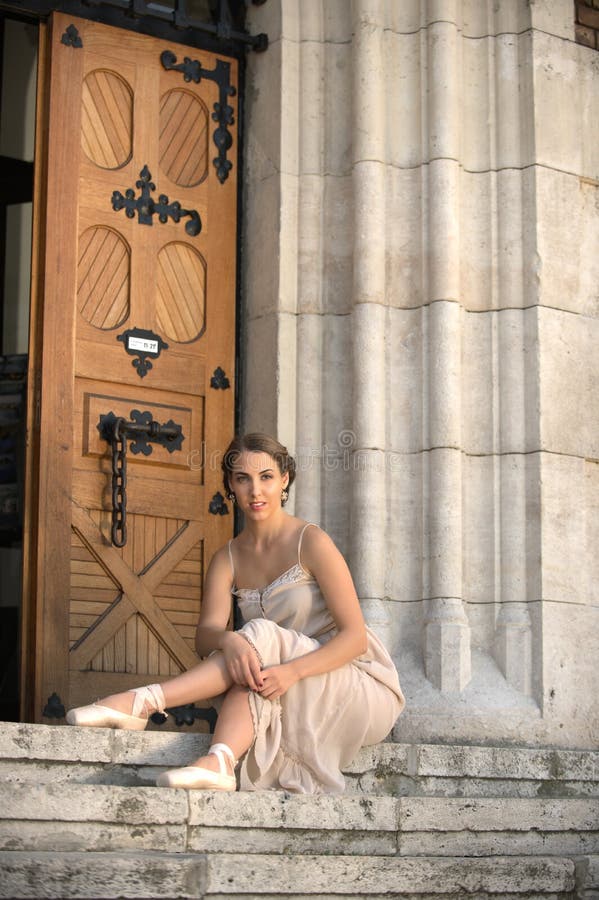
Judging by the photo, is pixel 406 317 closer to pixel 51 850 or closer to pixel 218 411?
pixel 218 411

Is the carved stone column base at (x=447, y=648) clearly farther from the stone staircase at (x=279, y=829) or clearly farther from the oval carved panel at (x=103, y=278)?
the oval carved panel at (x=103, y=278)

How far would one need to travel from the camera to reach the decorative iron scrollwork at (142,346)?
579cm

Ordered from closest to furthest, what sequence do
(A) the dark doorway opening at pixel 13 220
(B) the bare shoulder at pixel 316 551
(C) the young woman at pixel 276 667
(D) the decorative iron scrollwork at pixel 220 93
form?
1. (C) the young woman at pixel 276 667
2. (B) the bare shoulder at pixel 316 551
3. (D) the decorative iron scrollwork at pixel 220 93
4. (A) the dark doorway opening at pixel 13 220

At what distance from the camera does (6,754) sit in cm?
362

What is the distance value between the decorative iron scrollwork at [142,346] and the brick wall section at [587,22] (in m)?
2.18

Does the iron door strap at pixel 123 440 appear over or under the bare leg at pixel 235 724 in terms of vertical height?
over

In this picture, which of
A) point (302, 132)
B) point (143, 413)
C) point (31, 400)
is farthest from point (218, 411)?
point (302, 132)

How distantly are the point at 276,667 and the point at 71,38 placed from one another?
2.97 meters

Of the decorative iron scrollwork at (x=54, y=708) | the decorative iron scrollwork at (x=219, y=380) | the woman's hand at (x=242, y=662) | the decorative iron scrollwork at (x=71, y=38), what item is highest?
the decorative iron scrollwork at (x=71, y=38)

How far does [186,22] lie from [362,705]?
3.17m

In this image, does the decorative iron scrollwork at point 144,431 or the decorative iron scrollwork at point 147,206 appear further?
the decorative iron scrollwork at point 147,206

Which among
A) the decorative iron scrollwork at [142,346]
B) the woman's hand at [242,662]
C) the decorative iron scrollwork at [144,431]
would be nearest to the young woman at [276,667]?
the woman's hand at [242,662]

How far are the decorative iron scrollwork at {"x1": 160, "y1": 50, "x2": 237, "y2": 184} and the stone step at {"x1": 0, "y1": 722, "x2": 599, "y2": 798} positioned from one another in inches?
110

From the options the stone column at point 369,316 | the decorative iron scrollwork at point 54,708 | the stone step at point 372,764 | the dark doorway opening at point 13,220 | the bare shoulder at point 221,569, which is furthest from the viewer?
the dark doorway opening at point 13,220
